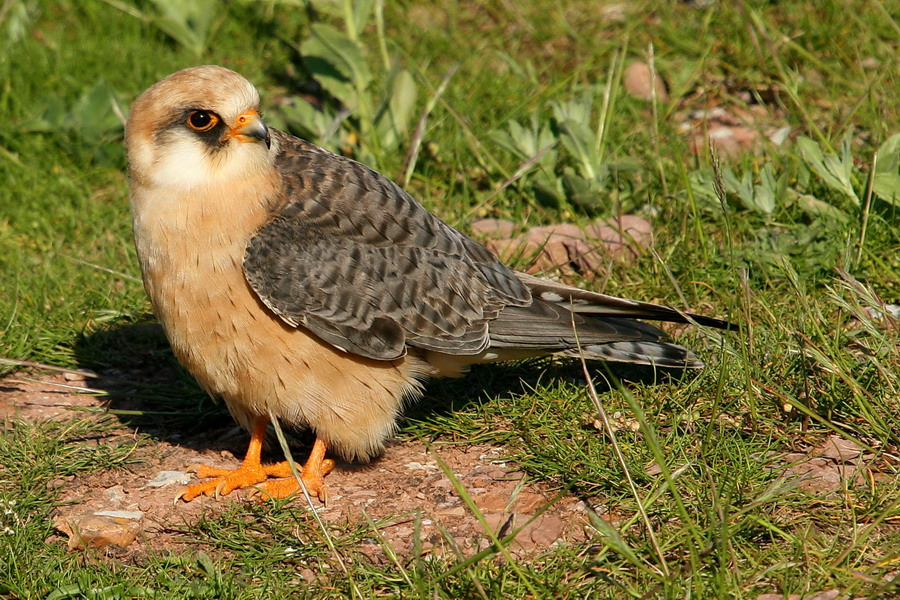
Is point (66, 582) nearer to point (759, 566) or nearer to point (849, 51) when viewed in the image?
point (759, 566)

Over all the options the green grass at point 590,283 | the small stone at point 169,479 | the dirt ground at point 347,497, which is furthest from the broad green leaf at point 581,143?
the small stone at point 169,479

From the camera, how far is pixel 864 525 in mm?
3957

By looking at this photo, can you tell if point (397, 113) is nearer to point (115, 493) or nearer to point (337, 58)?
point (337, 58)

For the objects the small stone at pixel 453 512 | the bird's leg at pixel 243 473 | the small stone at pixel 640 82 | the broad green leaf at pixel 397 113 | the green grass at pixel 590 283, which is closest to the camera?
the green grass at pixel 590 283

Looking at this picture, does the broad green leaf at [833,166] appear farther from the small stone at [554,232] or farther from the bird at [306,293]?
the bird at [306,293]

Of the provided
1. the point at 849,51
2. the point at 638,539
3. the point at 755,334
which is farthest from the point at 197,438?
the point at 849,51

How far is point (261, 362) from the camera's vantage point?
455cm

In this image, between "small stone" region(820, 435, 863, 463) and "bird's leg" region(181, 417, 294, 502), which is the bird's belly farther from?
"small stone" region(820, 435, 863, 463)

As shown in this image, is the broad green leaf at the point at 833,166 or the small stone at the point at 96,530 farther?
the broad green leaf at the point at 833,166

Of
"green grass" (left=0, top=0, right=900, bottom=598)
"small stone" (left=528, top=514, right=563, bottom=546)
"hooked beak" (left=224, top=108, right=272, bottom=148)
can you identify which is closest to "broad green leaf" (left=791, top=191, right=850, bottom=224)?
"green grass" (left=0, top=0, right=900, bottom=598)

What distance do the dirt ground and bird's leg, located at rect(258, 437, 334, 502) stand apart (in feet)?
0.19

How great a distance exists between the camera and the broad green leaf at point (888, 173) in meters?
Answer: 5.66

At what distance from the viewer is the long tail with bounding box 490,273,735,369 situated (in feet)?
16.1

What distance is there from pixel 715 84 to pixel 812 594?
478 cm
